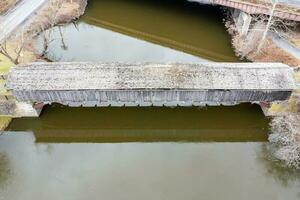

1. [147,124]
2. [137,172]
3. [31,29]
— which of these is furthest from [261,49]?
[31,29]

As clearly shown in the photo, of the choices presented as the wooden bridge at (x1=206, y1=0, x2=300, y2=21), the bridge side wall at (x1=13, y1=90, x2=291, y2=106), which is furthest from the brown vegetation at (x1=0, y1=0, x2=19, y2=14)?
the wooden bridge at (x1=206, y1=0, x2=300, y2=21)

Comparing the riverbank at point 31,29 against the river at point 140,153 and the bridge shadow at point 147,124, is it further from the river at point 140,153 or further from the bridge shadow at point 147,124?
the bridge shadow at point 147,124

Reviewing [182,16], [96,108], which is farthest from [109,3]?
[96,108]

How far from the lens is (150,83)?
37.3 m

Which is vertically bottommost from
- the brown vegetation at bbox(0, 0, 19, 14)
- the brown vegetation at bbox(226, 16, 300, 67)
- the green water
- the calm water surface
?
the calm water surface

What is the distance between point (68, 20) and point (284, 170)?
37102 millimetres

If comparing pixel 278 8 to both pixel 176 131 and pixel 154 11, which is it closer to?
pixel 154 11

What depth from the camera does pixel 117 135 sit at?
39.2 meters

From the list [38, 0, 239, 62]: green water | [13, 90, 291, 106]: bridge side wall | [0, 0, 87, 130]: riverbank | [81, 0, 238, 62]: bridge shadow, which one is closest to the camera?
[13, 90, 291, 106]: bridge side wall

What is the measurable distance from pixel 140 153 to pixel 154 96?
6.02 metres

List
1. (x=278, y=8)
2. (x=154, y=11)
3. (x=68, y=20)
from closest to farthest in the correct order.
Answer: (x=278, y=8) → (x=68, y=20) → (x=154, y=11)

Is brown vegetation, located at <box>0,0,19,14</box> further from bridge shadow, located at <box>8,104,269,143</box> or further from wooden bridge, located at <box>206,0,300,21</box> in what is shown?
wooden bridge, located at <box>206,0,300,21</box>

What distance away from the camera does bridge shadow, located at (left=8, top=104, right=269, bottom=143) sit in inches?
1539

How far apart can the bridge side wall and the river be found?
88.0 inches
